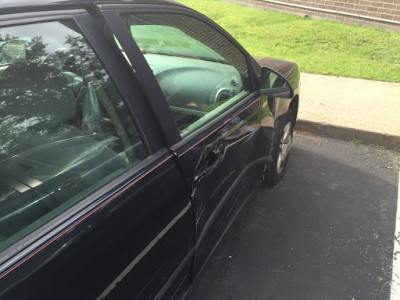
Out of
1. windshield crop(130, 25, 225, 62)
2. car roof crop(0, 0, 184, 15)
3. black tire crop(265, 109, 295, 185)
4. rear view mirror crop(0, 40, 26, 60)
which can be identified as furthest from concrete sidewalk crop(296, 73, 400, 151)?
rear view mirror crop(0, 40, 26, 60)

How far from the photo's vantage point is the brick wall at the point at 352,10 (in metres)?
7.81

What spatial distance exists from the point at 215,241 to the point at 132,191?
2.94 ft

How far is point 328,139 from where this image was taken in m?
4.35

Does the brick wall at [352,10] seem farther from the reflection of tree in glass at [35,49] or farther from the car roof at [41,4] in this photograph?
the reflection of tree in glass at [35,49]

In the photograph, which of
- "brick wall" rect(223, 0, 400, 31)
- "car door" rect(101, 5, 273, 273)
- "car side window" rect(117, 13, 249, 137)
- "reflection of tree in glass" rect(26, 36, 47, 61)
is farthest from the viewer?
"brick wall" rect(223, 0, 400, 31)

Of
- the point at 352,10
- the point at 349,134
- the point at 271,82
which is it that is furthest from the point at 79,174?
the point at 352,10

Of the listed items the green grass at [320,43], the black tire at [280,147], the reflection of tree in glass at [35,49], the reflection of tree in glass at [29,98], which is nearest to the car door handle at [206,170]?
the reflection of tree in glass at [29,98]

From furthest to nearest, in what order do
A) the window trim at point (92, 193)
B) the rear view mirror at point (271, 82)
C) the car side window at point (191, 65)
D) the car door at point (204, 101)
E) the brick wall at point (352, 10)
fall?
1. the brick wall at point (352, 10)
2. the rear view mirror at point (271, 82)
3. the car side window at point (191, 65)
4. the car door at point (204, 101)
5. the window trim at point (92, 193)

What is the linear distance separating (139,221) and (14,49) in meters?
0.77

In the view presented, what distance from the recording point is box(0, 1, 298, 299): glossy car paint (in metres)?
1.09

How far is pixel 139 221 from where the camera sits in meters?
1.39

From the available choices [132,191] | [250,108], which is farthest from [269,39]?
[132,191]

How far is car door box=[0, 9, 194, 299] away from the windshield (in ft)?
1.28

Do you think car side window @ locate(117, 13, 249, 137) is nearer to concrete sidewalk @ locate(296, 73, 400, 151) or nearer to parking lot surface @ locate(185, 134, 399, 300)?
parking lot surface @ locate(185, 134, 399, 300)
